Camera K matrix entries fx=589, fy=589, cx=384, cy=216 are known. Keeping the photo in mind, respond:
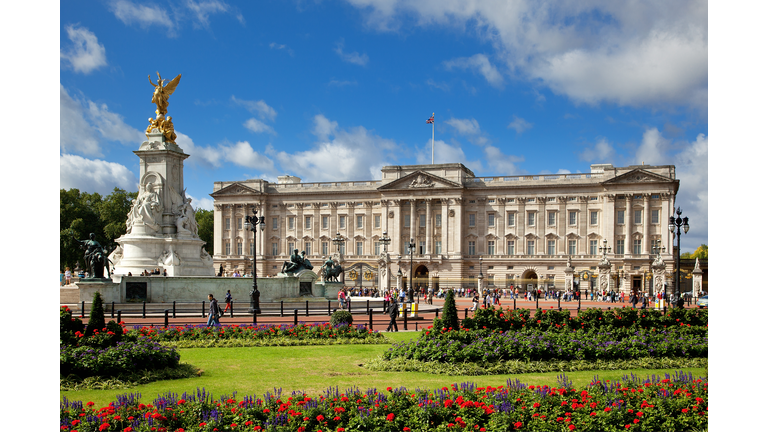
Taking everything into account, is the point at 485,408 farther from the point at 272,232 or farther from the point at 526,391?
the point at 272,232

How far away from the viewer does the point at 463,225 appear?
8350 centimetres

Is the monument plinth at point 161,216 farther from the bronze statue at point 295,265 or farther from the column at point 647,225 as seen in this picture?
the column at point 647,225

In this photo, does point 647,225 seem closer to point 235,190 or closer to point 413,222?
point 413,222

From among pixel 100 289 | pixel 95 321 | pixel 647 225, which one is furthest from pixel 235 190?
pixel 95 321

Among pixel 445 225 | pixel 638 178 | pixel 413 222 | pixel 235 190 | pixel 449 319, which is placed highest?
pixel 638 178

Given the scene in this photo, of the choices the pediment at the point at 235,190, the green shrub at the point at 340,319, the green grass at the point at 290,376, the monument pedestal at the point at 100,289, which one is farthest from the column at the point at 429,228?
the green grass at the point at 290,376

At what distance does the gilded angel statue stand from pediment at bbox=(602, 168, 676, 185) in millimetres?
60004

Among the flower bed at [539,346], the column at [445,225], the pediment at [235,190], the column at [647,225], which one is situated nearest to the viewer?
the flower bed at [539,346]

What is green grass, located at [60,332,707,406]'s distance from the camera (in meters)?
10.8

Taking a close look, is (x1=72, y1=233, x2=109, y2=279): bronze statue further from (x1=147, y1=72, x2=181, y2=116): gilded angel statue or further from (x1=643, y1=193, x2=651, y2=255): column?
(x1=643, y1=193, x2=651, y2=255): column

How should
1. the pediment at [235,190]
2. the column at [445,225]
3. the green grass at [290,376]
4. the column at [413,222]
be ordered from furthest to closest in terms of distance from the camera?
the pediment at [235,190] < the column at [413,222] < the column at [445,225] < the green grass at [290,376]

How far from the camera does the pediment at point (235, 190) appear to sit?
89438 millimetres

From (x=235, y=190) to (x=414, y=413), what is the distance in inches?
3368

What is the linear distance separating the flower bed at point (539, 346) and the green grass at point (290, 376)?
0.92m
